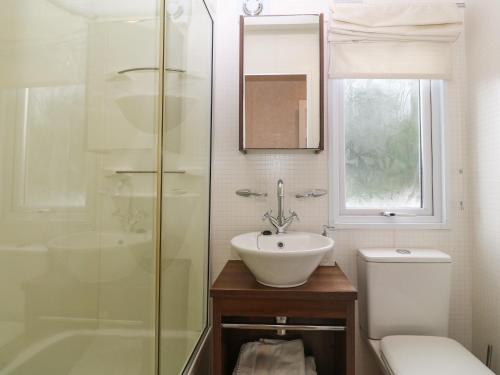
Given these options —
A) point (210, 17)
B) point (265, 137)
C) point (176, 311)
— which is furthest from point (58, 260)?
point (210, 17)

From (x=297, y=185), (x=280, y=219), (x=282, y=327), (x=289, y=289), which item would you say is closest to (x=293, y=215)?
(x=280, y=219)

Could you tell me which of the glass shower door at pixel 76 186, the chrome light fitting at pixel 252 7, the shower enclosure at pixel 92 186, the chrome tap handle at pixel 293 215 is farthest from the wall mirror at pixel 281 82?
the glass shower door at pixel 76 186

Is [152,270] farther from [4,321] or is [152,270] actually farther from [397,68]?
[397,68]

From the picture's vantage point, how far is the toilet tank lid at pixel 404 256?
4.36 ft

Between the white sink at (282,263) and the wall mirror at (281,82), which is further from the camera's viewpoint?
the wall mirror at (281,82)

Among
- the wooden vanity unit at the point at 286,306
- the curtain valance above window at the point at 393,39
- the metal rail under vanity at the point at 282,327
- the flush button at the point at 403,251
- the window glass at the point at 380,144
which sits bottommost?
the metal rail under vanity at the point at 282,327

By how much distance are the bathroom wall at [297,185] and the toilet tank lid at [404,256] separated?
3.4 inches

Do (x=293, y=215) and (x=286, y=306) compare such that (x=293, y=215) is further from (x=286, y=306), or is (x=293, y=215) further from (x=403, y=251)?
(x=403, y=251)

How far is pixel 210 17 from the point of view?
152 cm

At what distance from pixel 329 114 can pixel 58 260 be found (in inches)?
54.8

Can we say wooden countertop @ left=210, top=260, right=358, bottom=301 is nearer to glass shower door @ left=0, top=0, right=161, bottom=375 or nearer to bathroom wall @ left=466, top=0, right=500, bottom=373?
glass shower door @ left=0, top=0, right=161, bottom=375

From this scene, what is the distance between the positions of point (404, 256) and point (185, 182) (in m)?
1.04

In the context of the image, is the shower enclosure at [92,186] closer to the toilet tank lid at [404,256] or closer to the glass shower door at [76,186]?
the glass shower door at [76,186]

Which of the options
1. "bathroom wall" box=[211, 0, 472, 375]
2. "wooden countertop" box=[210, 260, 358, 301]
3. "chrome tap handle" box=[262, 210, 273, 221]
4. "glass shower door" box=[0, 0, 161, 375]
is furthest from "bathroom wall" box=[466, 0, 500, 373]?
"glass shower door" box=[0, 0, 161, 375]
